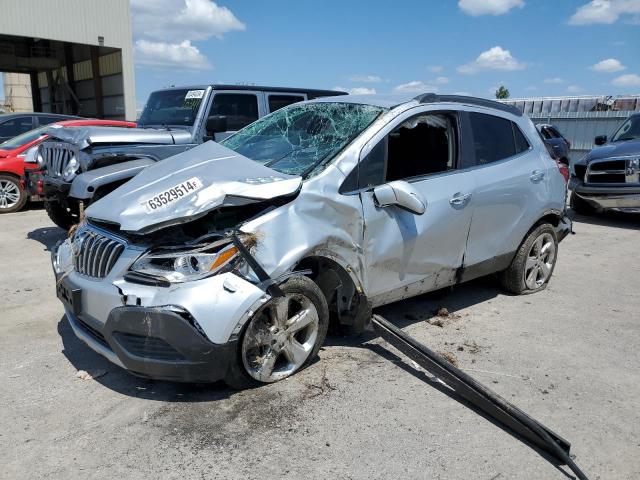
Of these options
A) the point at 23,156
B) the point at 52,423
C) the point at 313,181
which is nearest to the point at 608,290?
the point at 313,181

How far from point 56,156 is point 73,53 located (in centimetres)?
2329

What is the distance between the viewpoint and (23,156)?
8945mm

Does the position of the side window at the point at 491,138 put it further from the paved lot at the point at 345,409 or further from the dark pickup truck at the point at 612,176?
the dark pickup truck at the point at 612,176

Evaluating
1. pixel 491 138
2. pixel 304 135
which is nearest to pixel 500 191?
pixel 491 138

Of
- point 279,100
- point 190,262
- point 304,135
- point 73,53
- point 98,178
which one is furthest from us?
point 73,53

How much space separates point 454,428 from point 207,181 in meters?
1.99

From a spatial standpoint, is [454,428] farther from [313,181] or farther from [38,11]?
[38,11]

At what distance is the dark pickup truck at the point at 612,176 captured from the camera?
880cm

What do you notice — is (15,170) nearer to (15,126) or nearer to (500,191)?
(15,126)

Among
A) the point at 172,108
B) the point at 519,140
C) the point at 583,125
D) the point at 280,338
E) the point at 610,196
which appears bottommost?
the point at 280,338

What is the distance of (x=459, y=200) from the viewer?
4012 mm

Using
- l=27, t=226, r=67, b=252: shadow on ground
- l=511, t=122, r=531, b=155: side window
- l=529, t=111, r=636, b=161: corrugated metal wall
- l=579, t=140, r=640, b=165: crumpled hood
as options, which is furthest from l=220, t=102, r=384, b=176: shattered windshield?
l=529, t=111, r=636, b=161: corrugated metal wall

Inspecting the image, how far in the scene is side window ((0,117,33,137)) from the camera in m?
10.2

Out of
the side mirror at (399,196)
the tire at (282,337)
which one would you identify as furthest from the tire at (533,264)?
the tire at (282,337)
